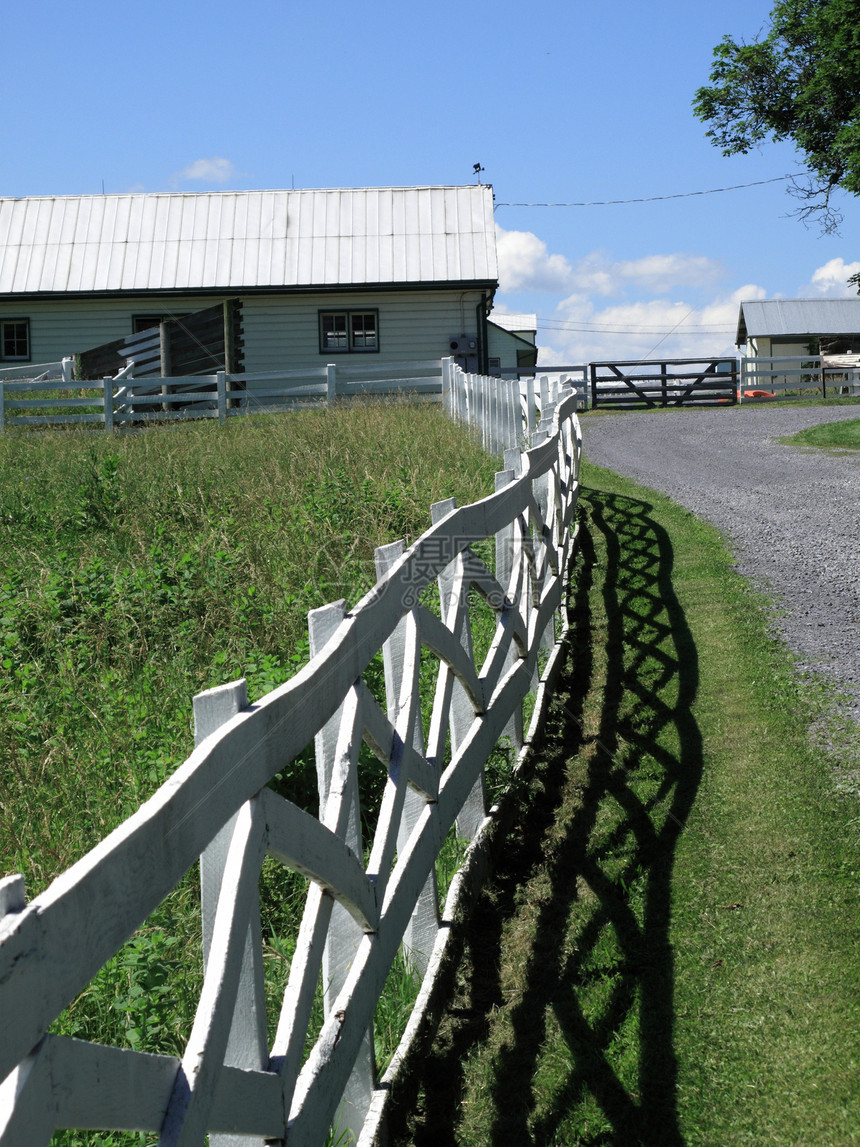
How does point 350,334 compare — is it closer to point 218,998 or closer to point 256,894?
point 256,894

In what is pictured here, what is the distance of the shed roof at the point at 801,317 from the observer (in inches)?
2067

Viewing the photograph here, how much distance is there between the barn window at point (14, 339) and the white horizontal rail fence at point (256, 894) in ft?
79.7

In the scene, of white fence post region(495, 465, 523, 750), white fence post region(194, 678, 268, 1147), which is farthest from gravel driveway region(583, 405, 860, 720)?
white fence post region(194, 678, 268, 1147)

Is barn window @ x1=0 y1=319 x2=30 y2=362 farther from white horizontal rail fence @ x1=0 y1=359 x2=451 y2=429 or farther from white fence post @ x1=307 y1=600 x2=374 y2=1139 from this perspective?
white fence post @ x1=307 y1=600 x2=374 y2=1139

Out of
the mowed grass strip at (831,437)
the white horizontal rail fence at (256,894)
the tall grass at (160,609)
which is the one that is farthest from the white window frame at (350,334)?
the white horizontal rail fence at (256,894)

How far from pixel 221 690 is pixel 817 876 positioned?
2.80 metres

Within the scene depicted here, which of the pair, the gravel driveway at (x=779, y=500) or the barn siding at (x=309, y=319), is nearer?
the gravel driveway at (x=779, y=500)

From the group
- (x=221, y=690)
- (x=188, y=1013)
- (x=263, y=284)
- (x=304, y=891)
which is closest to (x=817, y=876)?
(x=304, y=891)

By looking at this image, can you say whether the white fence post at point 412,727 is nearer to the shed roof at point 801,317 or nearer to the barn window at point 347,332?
the barn window at point 347,332

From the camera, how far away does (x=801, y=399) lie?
1158 inches

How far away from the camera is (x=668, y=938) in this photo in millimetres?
3617

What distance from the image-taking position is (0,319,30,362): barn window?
2581cm

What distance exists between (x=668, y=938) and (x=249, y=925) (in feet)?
7.21

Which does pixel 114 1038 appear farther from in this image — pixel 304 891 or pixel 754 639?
pixel 754 639
